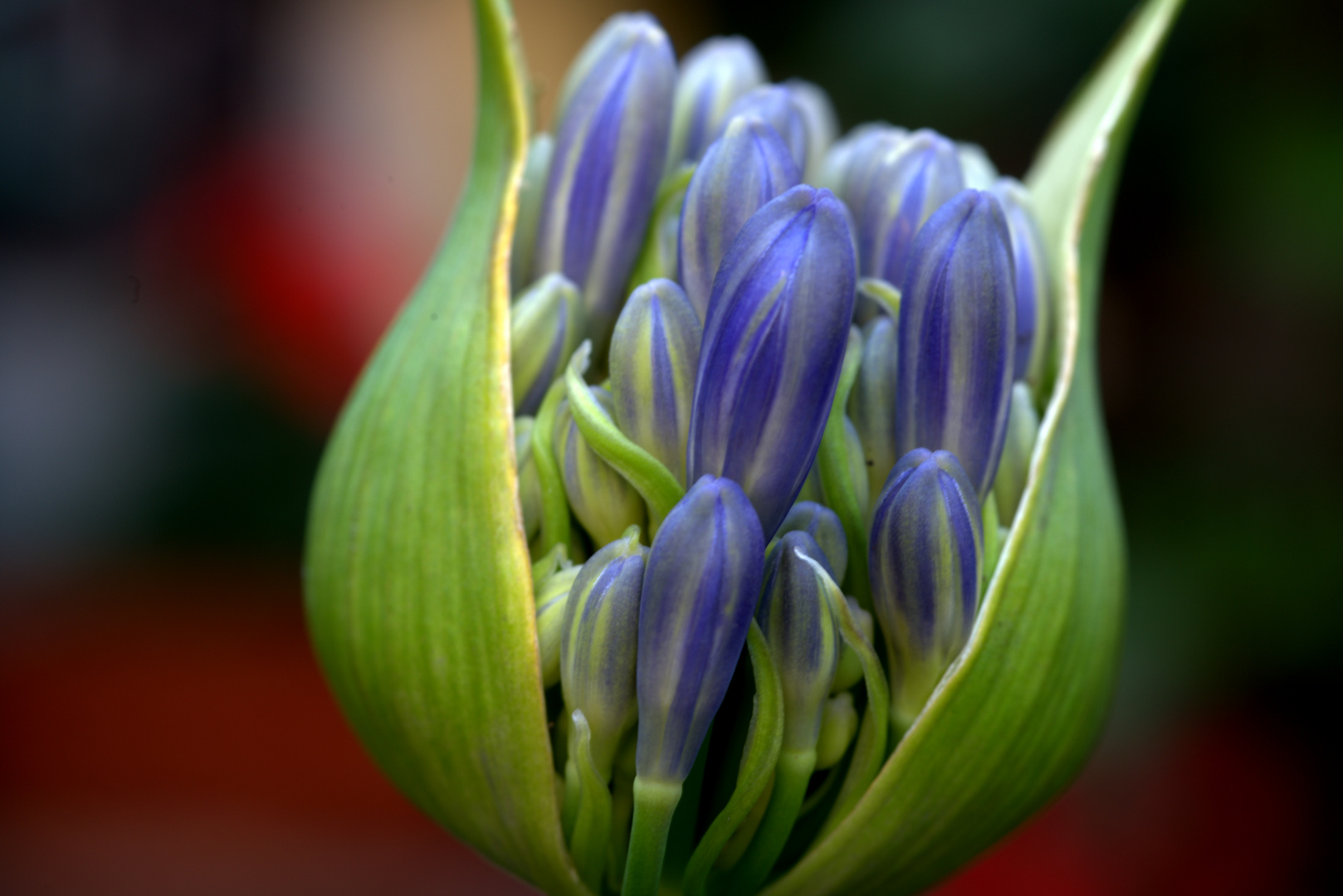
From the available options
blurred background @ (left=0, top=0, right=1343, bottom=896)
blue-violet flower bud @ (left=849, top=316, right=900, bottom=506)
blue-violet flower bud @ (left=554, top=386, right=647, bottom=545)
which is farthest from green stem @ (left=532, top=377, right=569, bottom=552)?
blurred background @ (left=0, top=0, right=1343, bottom=896)

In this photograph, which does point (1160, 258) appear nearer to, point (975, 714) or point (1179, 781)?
point (1179, 781)

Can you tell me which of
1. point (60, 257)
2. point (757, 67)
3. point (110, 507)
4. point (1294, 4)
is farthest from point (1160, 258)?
point (60, 257)

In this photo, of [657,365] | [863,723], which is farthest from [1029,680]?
[657,365]

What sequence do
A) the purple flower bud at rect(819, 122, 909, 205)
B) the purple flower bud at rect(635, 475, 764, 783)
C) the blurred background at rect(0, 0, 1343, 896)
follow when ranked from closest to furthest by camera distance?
the purple flower bud at rect(635, 475, 764, 783) → the purple flower bud at rect(819, 122, 909, 205) → the blurred background at rect(0, 0, 1343, 896)

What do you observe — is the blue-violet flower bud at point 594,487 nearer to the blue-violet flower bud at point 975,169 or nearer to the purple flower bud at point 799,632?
the purple flower bud at point 799,632

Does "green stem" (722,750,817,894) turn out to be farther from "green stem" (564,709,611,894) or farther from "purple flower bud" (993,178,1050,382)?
"purple flower bud" (993,178,1050,382)

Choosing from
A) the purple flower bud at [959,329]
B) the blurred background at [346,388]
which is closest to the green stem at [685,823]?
the purple flower bud at [959,329]
